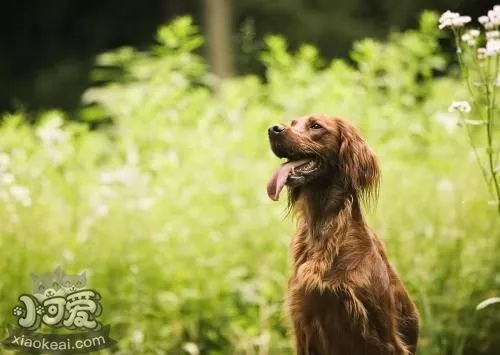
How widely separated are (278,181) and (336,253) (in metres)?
0.30

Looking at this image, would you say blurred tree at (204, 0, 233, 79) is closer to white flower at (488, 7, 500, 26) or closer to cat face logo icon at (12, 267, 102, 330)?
cat face logo icon at (12, 267, 102, 330)

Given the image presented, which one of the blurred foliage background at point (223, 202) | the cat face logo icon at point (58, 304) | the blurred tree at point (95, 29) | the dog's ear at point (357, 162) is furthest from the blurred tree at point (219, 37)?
the dog's ear at point (357, 162)

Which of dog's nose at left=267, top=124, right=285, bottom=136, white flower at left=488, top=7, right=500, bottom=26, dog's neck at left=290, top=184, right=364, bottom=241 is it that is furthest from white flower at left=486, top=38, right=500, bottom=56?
dog's nose at left=267, top=124, right=285, bottom=136

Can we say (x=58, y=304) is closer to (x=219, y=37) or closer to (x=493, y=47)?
(x=493, y=47)

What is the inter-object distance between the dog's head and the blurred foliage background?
4.60 ft

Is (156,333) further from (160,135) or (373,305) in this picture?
(373,305)

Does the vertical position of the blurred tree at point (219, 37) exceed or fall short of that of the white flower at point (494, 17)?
it exceeds it

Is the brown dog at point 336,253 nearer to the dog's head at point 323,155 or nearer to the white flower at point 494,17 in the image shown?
the dog's head at point 323,155

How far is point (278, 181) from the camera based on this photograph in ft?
9.14

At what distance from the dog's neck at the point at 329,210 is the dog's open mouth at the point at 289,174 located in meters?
0.07

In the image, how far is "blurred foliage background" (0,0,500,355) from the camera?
4.86 metres

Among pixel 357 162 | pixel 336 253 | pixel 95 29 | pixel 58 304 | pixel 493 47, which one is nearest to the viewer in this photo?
pixel 336 253

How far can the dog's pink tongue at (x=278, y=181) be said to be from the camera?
9.05 ft

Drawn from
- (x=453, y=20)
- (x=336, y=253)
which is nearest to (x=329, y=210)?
(x=336, y=253)
